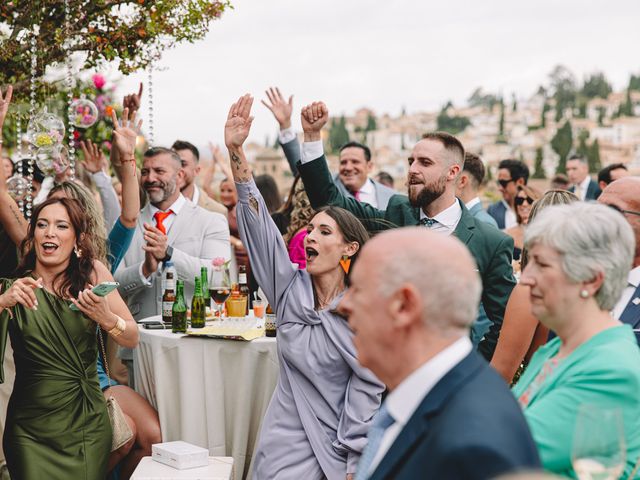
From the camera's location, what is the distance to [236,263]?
6855 millimetres

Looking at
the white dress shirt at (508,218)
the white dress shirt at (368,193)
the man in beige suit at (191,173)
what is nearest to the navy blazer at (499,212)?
the white dress shirt at (508,218)

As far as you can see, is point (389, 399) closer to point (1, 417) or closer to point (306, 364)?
point (306, 364)

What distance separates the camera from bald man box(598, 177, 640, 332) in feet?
9.69

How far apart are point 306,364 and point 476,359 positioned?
6.70 ft

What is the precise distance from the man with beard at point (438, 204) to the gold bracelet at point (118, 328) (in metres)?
1.23

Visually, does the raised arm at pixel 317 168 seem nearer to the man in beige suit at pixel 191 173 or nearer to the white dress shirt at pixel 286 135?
the white dress shirt at pixel 286 135

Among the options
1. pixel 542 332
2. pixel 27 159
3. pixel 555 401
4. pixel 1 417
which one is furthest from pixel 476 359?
pixel 27 159

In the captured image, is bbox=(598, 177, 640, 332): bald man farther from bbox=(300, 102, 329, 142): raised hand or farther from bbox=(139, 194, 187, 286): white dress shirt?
bbox=(139, 194, 187, 286): white dress shirt

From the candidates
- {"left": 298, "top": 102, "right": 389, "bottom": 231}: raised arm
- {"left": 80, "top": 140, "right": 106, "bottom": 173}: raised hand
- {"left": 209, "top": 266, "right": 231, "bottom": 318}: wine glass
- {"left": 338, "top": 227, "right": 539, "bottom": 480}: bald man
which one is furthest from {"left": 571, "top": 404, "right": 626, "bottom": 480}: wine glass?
{"left": 80, "top": 140, "right": 106, "bottom": 173}: raised hand

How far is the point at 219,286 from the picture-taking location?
16.5ft

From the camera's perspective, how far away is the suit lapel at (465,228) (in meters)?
3.99

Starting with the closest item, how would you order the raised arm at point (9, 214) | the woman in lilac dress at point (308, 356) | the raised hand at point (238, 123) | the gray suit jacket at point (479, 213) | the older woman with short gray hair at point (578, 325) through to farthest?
the older woman with short gray hair at point (578, 325) < the woman in lilac dress at point (308, 356) < the raised hand at point (238, 123) < the raised arm at point (9, 214) < the gray suit jacket at point (479, 213)

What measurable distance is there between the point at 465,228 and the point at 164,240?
75.5 inches

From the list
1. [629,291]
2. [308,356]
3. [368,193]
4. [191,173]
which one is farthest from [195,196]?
[629,291]
